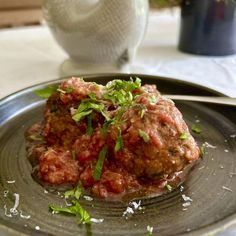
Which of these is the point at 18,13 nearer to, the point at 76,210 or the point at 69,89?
the point at 69,89

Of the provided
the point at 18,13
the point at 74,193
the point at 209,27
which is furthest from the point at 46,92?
the point at 18,13

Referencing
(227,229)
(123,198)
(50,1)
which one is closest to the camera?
(227,229)

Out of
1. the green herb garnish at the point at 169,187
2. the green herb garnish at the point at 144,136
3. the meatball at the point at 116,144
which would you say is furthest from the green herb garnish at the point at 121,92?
the green herb garnish at the point at 169,187

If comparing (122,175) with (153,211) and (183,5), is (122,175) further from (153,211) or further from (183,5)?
(183,5)

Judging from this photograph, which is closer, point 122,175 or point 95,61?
point 122,175

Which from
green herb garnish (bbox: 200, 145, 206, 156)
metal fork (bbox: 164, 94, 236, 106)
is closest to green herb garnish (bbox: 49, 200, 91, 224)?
green herb garnish (bbox: 200, 145, 206, 156)

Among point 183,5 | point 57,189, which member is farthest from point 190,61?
point 57,189

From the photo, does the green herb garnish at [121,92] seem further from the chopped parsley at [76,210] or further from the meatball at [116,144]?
the chopped parsley at [76,210]
